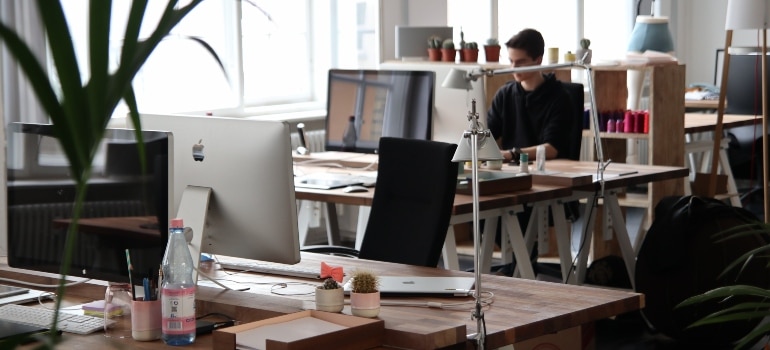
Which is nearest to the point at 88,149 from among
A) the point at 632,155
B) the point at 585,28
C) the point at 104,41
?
the point at 104,41

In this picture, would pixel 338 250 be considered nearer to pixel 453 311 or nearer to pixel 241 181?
pixel 241 181

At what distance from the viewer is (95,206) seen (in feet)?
7.54

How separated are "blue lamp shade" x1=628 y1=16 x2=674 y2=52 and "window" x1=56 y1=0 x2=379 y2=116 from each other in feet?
5.43

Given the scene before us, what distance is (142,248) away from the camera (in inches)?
88.7

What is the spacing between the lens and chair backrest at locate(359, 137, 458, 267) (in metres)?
3.06

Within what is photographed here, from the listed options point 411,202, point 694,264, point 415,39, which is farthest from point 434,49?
point 411,202

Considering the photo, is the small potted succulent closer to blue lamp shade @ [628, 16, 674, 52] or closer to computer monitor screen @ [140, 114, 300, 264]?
computer monitor screen @ [140, 114, 300, 264]

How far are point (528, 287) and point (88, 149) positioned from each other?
75.2 inches

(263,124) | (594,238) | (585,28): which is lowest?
(594,238)

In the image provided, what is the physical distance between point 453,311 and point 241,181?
21.5 inches

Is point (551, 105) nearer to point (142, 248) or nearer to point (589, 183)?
point (589, 183)

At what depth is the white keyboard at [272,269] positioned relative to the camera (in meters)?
2.69

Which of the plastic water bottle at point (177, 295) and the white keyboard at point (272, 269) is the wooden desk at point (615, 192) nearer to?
the white keyboard at point (272, 269)

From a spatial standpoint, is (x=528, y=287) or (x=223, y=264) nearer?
(x=528, y=287)
